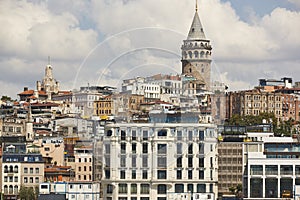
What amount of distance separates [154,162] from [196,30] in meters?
34.4

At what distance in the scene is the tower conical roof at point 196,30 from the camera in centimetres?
7763

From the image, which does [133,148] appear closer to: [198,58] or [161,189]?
[161,189]

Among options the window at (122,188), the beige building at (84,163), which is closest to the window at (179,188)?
the window at (122,188)

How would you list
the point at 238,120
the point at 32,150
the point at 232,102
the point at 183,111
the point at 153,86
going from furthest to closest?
A: the point at 232,102 → the point at 238,120 → the point at 32,150 → the point at 183,111 → the point at 153,86

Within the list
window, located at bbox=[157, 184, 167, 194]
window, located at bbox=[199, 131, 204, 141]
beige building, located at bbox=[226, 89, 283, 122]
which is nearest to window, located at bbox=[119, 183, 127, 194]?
window, located at bbox=[157, 184, 167, 194]

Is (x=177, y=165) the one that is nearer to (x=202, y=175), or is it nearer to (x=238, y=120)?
(x=202, y=175)

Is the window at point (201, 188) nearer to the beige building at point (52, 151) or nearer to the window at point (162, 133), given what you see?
the window at point (162, 133)

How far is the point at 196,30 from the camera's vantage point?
82.7 metres

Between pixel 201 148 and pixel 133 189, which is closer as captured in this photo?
pixel 133 189

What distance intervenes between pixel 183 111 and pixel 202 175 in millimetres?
3107

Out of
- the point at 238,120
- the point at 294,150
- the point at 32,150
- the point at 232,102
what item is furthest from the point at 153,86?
the point at 232,102

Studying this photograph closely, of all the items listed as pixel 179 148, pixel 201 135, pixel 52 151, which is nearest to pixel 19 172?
pixel 179 148

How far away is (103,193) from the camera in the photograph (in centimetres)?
4909

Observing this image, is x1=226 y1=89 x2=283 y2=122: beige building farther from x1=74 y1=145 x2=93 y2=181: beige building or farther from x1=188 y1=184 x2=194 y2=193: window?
x1=188 y1=184 x2=194 y2=193: window
